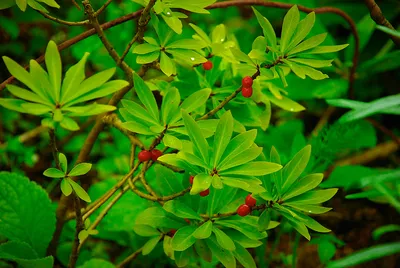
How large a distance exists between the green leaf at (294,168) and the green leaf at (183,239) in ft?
0.75

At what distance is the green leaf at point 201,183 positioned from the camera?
911mm

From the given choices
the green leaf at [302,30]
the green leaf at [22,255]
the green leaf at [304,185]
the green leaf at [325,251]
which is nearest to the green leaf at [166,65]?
the green leaf at [302,30]

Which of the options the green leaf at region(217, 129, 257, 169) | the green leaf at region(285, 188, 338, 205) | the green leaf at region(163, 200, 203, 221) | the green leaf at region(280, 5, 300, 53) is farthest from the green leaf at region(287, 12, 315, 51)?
the green leaf at region(163, 200, 203, 221)

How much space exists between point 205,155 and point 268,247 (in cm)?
110

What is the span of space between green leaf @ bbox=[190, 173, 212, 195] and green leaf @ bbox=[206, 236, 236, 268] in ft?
0.73

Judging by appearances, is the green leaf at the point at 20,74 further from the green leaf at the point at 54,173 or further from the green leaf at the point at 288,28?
the green leaf at the point at 288,28

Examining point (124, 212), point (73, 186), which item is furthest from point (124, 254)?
point (73, 186)

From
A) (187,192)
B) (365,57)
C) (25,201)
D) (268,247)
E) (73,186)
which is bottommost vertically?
(268,247)

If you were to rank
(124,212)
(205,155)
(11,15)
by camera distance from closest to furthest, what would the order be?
(205,155) → (124,212) → (11,15)

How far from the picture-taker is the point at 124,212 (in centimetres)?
160

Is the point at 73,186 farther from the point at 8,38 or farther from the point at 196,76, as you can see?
the point at 8,38

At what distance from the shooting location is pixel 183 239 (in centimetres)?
107

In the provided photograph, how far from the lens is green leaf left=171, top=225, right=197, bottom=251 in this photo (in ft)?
3.44

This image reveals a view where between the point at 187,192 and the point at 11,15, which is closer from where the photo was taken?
the point at 187,192
